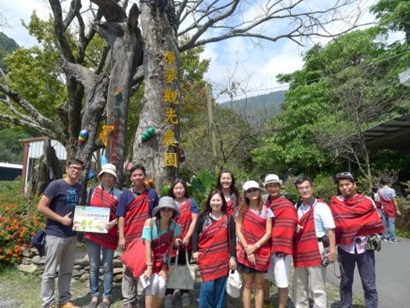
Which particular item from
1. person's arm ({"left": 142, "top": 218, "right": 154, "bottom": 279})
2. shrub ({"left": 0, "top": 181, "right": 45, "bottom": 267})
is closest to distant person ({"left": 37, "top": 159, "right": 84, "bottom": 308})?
person's arm ({"left": 142, "top": 218, "right": 154, "bottom": 279})

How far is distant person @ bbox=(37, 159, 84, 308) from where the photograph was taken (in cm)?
403

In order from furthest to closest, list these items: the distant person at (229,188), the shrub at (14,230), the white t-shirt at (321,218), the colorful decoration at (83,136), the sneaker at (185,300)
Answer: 1. the colorful decoration at (83,136)
2. the shrub at (14,230)
3. the sneaker at (185,300)
4. the distant person at (229,188)
5. the white t-shirt at (321,218)

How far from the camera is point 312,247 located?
3.87 metres

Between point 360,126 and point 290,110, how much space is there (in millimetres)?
6187

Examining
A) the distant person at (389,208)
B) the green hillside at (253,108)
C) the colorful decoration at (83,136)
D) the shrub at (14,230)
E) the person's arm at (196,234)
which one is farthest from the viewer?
the green hillside at (253,108)

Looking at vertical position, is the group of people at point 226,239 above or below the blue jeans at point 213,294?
above

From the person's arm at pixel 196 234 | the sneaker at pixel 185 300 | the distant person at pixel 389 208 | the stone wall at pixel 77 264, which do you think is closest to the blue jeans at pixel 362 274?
the person's arm at pixel 196 234

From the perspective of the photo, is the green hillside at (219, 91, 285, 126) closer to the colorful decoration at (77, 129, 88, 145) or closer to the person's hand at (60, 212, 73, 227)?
the colorful decoration at (77, 129, 88, 145)

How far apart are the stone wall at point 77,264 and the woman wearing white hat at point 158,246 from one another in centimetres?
169

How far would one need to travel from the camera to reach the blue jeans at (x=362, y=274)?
391 cm

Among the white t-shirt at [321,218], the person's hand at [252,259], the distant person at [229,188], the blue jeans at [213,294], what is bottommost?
the blue jeans at [213,294]

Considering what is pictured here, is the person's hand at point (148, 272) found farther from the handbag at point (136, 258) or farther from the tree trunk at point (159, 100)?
the tree trunk at point (159, 100)

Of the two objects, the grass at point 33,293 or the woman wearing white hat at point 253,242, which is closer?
the woman wearing white hat at point 253,242

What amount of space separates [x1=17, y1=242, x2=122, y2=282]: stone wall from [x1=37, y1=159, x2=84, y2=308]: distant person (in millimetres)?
1054
